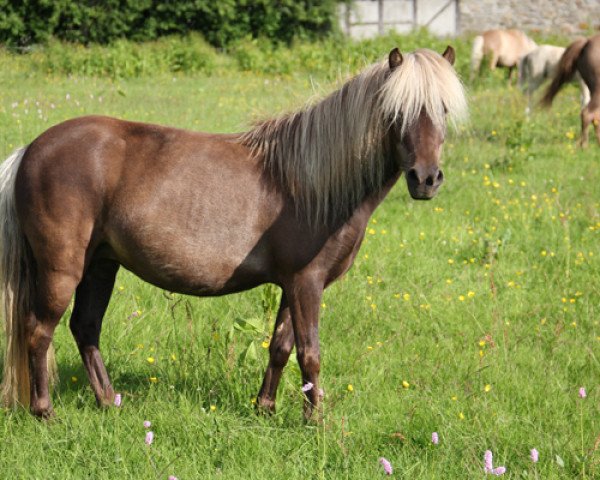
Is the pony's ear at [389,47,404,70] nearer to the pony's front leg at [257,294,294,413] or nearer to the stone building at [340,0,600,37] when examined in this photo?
the pony's front leg at [257,294,294,413]

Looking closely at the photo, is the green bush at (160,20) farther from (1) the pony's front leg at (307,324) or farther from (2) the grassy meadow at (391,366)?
(1) the pony's front leg at (307,324)

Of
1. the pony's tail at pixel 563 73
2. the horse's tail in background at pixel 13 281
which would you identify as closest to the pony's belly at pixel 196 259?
the horse's tail in background at pixel 13 281

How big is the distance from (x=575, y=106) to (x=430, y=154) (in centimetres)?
1294

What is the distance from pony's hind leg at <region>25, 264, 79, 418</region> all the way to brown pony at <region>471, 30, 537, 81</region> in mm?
18851

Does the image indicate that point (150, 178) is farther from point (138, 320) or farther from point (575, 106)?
point (575, 106)

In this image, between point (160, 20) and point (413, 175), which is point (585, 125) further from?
point (160, 20)

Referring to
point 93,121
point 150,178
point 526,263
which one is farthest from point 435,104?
point 526,263

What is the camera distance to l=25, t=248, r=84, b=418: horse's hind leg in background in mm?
4078

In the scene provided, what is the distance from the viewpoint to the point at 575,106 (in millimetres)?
15711

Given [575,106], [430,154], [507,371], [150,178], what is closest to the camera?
[430,154]

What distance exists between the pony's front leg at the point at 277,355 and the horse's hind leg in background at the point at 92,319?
0.83 m

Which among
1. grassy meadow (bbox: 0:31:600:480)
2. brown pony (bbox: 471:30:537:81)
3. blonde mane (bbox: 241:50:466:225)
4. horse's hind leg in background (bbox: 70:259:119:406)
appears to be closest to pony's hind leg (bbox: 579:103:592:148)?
grassy meadow (bbox: 0:31:600:480)

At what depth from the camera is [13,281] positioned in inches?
167

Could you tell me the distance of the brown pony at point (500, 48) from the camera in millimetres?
21688
